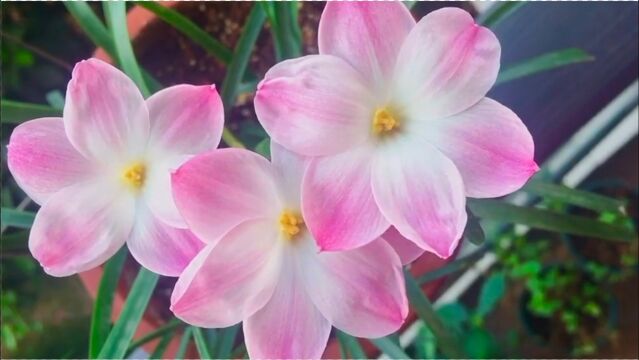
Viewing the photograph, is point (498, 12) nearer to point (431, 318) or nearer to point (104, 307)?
point (431, 318)

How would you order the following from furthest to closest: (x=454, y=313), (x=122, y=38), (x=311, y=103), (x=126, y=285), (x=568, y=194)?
(x=454, y=313) < (x=126, y=285) < (x=568, y=194) < (x=122, y=38) < (x=311, y=103)

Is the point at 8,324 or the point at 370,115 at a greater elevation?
the point at 370,115

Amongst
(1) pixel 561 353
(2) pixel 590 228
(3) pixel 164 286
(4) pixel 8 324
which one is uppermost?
(2) pixel 590 228

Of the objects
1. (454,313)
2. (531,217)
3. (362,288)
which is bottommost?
(454,313)

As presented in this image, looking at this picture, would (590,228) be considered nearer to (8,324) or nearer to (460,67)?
(460,67)

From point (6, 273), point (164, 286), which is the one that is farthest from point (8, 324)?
point (164, 286)

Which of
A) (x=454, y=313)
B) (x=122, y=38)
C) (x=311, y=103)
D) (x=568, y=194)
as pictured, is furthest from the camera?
(x=454, y=313)

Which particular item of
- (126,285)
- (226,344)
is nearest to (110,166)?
(226,344)
